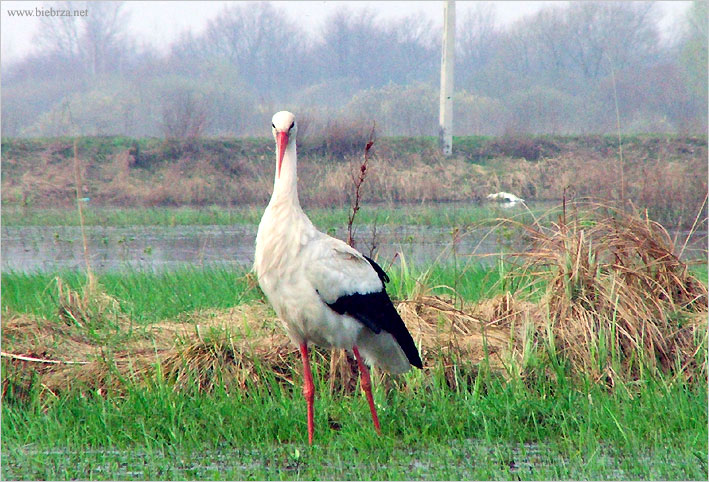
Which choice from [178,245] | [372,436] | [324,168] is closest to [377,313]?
[372,436]

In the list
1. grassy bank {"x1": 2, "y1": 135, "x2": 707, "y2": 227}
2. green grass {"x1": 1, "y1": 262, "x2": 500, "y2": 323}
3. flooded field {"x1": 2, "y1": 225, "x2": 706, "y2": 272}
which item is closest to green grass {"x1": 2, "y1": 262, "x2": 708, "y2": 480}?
green grass {"x1": 1, "y1": 262, "x2": 500, "y2": 323}

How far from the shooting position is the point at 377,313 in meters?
4.89

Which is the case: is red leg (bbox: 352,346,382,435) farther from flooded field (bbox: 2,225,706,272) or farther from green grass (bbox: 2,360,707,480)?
flooded field (bbox: 2,225,706,272)

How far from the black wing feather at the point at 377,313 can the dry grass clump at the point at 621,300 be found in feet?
3.69

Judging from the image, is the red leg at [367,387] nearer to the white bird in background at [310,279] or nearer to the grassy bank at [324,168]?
the white bird in background at [310,279]

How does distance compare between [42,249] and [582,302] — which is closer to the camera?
[582,302]

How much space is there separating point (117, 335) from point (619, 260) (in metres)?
3.57

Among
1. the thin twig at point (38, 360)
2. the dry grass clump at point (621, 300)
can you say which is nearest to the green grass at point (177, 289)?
the dry grass clump at point (621, 300)

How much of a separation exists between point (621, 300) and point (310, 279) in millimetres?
2301

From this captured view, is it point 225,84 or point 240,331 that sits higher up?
point 225,84

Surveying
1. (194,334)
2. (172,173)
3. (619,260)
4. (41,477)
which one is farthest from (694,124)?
(41,477)

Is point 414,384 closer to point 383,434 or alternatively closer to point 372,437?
point 383,434

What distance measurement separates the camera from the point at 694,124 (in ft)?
83.9

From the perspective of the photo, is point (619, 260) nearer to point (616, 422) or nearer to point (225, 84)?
point (616, 422)
